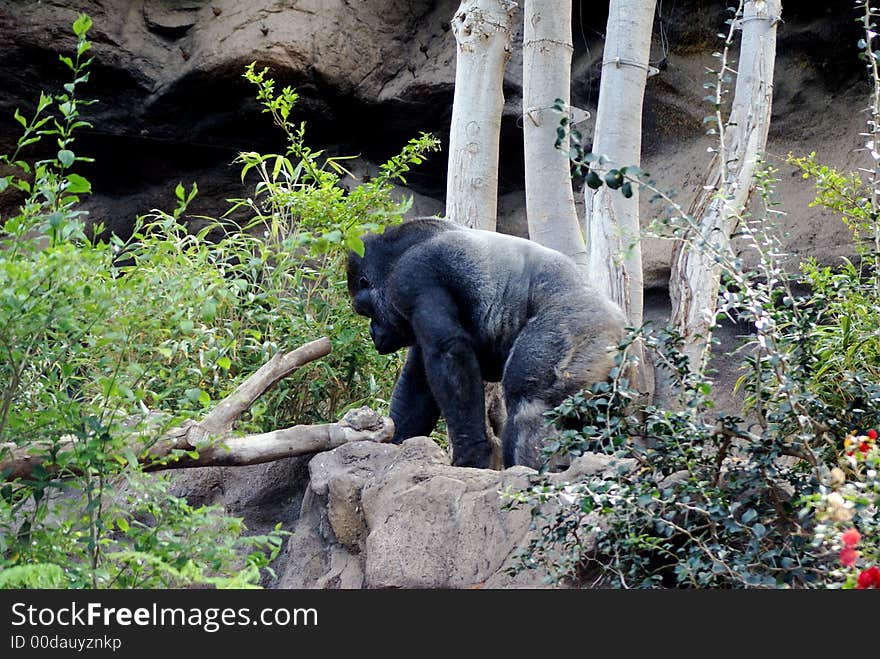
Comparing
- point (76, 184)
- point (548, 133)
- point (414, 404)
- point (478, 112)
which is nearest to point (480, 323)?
point (414, 404)

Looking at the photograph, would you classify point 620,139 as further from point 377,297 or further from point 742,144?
point 377,297

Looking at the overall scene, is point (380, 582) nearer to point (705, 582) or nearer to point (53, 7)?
point (705, 582)

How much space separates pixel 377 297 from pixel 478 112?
1.46 metres

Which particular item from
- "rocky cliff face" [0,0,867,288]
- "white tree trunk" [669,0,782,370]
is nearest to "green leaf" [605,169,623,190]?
"white tree trunk" [669,0,782,370]

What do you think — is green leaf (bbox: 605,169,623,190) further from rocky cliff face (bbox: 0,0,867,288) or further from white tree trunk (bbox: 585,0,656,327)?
rocky cliff face (bbox: 0,0,867,288)

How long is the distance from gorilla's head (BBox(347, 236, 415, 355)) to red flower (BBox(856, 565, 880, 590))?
282 cm

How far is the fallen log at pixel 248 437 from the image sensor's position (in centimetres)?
357

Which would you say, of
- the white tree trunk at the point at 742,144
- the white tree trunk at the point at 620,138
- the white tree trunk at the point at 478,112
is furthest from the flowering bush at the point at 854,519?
the white tree trunk at the point at 478,112

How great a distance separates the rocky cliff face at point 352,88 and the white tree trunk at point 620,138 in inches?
108

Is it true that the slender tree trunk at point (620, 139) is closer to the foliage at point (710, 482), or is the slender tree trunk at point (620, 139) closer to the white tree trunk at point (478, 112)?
the white tree trunk at point (478, 112)

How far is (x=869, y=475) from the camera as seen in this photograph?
2.43m

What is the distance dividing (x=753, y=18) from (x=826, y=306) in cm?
307

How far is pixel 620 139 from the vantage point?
5.54 metres

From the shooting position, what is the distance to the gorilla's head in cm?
486
